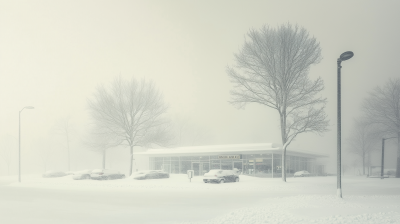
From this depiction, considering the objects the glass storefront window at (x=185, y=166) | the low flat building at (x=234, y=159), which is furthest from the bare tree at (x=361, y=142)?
the glass storefront window at (x=185, y=166)

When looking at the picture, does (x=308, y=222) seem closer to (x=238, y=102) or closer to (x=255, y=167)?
(x=238, y=102)

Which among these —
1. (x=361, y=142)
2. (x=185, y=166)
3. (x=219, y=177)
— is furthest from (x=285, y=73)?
(x=361, y=142)

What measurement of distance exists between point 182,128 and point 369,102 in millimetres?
46398

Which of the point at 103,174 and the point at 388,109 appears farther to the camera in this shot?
the point at 388,109

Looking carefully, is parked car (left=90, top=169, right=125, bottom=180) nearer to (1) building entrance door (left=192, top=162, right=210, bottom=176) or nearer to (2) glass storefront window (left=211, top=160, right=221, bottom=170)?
(1) building entrance door (left=192, top=162, right=210, bottom=176)

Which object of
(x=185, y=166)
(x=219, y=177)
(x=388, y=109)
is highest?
(x=388, y=109)

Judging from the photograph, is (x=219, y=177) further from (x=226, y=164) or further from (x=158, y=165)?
(x=158, y=165)

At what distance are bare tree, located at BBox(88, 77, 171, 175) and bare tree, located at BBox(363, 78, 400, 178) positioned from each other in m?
27.9

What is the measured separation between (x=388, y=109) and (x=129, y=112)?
33.5m

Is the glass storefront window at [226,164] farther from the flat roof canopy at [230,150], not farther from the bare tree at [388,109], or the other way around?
the bare tree at [388,109]

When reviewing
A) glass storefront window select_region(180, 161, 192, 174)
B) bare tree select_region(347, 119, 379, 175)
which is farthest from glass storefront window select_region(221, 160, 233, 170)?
bare tree select_region(347, 119, 379, 175)

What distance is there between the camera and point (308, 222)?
33.9 ft

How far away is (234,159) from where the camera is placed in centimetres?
4684

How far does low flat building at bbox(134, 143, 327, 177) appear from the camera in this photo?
4444 cm
